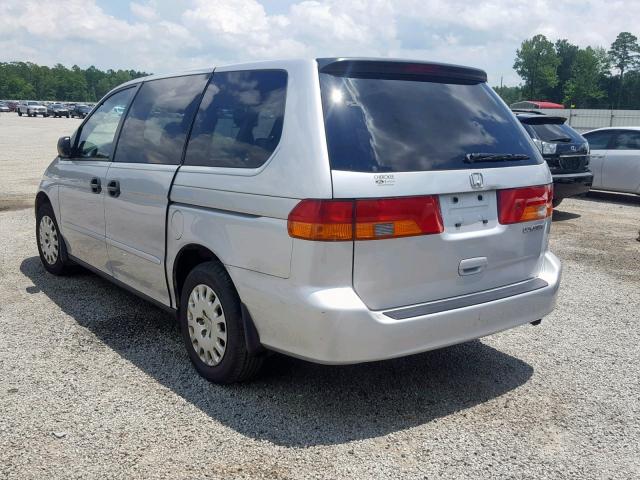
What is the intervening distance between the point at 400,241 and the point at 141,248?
2.05 meters

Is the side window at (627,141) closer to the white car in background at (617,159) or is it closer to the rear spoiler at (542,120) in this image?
the white car in background at (617,159)

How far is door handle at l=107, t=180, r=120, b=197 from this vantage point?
15.3 feet

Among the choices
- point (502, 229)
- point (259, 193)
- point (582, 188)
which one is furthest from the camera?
point (582, 188)

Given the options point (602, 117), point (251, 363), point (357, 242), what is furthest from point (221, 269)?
point (602, 117)

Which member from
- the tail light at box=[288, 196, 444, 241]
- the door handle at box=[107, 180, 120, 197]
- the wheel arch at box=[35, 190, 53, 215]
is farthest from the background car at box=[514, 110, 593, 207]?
the tail light at box=[288, 196, 444, 241]

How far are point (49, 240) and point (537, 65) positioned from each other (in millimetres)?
131248

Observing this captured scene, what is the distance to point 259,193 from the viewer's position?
334 centimetres

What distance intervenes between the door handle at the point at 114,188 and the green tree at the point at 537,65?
416 ft

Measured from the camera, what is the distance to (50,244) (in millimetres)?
6223

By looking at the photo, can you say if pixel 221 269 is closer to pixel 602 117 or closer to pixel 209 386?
pixel 209 386

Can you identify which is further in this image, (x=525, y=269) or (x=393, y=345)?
(x=525, y=269)

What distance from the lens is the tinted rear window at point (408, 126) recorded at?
319 cm

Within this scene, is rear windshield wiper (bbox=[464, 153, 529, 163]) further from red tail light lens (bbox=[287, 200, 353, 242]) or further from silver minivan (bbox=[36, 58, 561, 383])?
red tail light lens (bbox=[287, 200, 353, 242])

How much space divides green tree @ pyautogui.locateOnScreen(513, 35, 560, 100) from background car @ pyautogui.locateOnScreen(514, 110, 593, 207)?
119466mm
